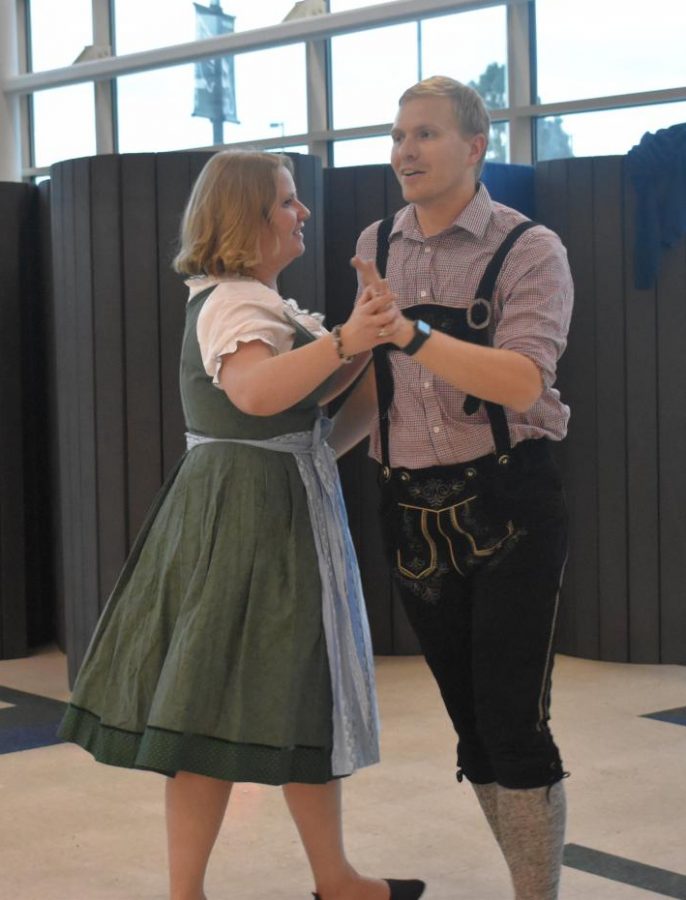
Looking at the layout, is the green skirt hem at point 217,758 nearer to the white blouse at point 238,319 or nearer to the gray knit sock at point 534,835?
the gray knit sock at point 534,835

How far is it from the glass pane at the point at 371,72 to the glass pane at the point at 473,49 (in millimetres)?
138

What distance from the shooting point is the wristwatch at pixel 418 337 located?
82.2 inches

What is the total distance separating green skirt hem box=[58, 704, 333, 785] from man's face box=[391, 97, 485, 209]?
0.97 metres

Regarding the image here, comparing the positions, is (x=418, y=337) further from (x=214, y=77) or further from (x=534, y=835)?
(x=214, y=77)

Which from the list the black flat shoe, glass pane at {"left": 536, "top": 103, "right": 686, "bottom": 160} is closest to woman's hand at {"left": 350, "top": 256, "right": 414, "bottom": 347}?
the black flat shoe

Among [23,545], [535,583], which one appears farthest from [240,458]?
[23,545]

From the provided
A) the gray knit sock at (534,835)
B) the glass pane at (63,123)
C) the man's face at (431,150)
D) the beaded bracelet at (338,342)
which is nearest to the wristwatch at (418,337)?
the beaded bracelet at (338,342)

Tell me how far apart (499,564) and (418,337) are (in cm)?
42

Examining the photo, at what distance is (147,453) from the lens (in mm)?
4875

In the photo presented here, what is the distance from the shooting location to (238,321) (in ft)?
7.68

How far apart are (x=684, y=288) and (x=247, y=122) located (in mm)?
4084

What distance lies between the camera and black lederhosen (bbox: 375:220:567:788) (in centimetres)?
225

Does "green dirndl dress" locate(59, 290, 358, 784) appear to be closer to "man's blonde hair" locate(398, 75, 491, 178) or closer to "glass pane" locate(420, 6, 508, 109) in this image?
"man's blonde hair" locate(398, 75, 491, 178)

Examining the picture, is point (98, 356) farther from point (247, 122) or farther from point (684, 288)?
point (247, 122)
